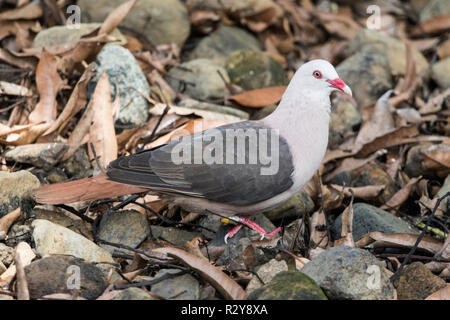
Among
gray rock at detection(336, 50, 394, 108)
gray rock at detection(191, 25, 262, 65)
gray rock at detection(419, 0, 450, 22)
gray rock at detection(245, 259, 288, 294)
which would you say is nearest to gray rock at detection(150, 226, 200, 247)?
gray rock at detection(245, 259, 288, 294)

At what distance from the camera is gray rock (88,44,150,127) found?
5336mm

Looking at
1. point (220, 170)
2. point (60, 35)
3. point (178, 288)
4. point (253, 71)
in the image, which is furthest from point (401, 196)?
point (60, 35)

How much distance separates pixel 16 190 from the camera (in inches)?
161

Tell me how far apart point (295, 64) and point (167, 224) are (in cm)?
318

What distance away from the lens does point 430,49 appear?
7.33m

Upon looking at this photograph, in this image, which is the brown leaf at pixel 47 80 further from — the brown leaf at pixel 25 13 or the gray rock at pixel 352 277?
the gray rock at pixel 352 277

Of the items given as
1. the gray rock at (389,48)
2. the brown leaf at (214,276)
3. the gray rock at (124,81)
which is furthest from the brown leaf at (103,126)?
the gray rock at (389,48)

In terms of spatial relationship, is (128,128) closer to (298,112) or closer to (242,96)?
(242,96)

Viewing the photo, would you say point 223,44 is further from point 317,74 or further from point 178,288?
point 178,288

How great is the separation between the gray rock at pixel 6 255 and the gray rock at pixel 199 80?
8.41ft

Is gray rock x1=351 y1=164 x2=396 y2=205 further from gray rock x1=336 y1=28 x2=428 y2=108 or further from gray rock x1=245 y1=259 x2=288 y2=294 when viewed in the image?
gray rock x1=245 y1=259 x2=288 y2=294

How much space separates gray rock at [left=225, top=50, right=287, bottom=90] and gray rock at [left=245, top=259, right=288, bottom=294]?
8.88 ft

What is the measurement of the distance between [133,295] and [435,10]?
5969 mm

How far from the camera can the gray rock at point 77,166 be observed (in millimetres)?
4789
